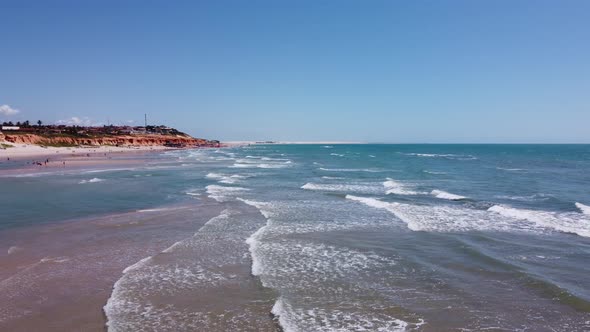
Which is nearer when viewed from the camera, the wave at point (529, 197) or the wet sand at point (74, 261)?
the wet sand at point (74, 261)

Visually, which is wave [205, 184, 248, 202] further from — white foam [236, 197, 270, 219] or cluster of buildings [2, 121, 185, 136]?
cluster of buildings [2, 121, 185, 136]

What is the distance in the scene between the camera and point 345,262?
12.6 m

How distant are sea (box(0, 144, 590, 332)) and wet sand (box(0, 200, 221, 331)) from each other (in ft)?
→ 0.98

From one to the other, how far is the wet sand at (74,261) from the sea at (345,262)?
0.30 metres

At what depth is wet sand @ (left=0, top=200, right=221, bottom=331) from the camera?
8.45m

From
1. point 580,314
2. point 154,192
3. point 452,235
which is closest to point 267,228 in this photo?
point 452,235

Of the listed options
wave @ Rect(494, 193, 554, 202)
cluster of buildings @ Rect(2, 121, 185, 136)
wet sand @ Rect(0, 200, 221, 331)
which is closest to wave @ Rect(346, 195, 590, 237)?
wave @ Rect(494, 193, 554, 202)

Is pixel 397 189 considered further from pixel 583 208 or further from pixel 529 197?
pixel 583 208

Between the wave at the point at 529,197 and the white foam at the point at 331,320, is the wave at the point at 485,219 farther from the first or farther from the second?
the white foam at the point at 331,320

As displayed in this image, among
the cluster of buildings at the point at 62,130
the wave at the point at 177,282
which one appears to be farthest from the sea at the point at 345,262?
the cluster of buildings at the point at 62,130

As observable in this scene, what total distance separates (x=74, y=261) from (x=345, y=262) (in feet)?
25.5

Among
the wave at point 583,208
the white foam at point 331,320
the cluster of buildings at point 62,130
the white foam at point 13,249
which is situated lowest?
the white foam at point 331,320

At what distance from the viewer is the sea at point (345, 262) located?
859 cm

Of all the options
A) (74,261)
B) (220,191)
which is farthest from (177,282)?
(220,191)
